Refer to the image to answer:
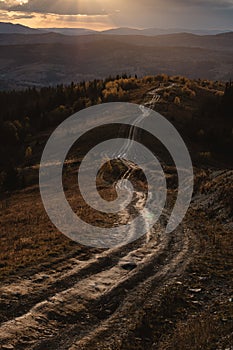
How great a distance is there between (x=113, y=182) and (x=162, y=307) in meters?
23.1

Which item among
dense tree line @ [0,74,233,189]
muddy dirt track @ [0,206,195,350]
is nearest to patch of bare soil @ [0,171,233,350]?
muddy dirt track @ [0,206,195,350]

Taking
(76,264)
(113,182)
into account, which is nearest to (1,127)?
(113,182)

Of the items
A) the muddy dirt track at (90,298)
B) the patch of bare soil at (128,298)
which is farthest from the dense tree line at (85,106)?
the muddy dirt track at (90,298)

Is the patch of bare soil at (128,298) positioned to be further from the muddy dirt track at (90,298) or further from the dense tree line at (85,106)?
the dense tree line at (85,106)

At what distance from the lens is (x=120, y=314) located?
44.9ft

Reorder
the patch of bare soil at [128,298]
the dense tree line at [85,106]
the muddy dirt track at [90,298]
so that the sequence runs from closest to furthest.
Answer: the patch of bare soil at [128,298], the muddy dirt track at [90,298], the dense tree line at [85,106]

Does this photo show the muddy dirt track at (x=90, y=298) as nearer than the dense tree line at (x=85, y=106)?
Yes

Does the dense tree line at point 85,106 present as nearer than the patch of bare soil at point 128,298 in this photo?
No

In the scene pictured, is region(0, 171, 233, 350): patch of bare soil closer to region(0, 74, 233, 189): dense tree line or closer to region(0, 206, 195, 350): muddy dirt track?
region(0, 206, 195, 350): muddy dirt track

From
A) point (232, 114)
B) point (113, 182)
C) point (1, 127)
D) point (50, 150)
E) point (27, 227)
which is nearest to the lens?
point (27, 227)

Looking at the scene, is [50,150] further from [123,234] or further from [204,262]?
[204,262]

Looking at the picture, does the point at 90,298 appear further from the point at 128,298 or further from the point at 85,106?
the point at 85,106

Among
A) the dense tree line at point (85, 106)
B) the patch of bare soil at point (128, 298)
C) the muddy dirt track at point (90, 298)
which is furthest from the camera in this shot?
the dense tree line at point (85, 106)

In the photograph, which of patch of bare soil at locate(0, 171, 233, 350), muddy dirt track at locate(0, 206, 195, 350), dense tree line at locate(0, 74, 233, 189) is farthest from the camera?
dense tree line at locate(0, 74, 233, 189)
